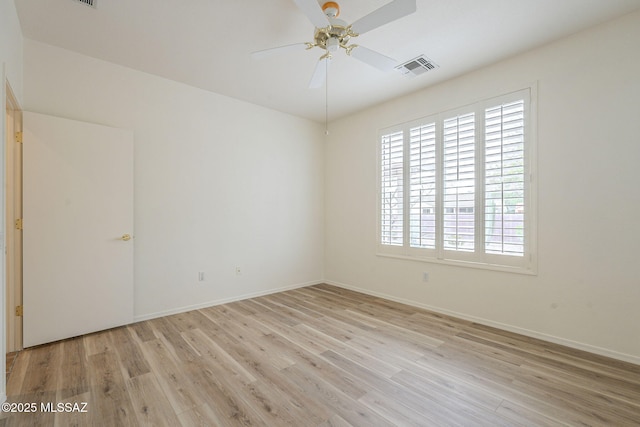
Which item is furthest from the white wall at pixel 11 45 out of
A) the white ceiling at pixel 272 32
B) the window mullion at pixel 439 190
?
the window mullion at pixel 439 190

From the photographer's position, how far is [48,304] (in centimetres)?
283

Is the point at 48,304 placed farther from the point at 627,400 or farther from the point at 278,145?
the point at 627,400

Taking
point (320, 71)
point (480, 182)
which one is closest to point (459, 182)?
point (480, 182)

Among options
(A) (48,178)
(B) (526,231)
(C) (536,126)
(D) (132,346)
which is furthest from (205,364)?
(C) (536,126)

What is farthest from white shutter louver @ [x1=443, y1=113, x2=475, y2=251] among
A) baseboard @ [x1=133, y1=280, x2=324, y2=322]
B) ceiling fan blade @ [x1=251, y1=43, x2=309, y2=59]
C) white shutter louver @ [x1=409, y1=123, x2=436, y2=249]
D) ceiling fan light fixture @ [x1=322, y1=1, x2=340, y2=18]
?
baseboard @ [x1=133, y1=280, x2=324, y2=322]

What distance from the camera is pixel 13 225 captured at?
107 inches

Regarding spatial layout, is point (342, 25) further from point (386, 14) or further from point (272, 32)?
point (272, 32)

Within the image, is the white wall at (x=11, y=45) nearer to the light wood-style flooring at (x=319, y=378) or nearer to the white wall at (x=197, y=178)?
the white wall at (x=197, y=178)

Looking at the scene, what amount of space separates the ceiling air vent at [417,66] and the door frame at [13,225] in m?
3.88

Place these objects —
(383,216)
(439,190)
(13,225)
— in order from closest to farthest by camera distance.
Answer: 1. (13,225)
2. (439,190)
3. (383,216)

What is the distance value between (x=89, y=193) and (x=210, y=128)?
1.69 metres

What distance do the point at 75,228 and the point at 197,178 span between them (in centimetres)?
144

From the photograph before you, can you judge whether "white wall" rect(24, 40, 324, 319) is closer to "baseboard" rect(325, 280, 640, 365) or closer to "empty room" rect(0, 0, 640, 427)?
"empty room" rect(0, 0, 640, 427)

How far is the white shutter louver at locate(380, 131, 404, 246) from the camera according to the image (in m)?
4.23
